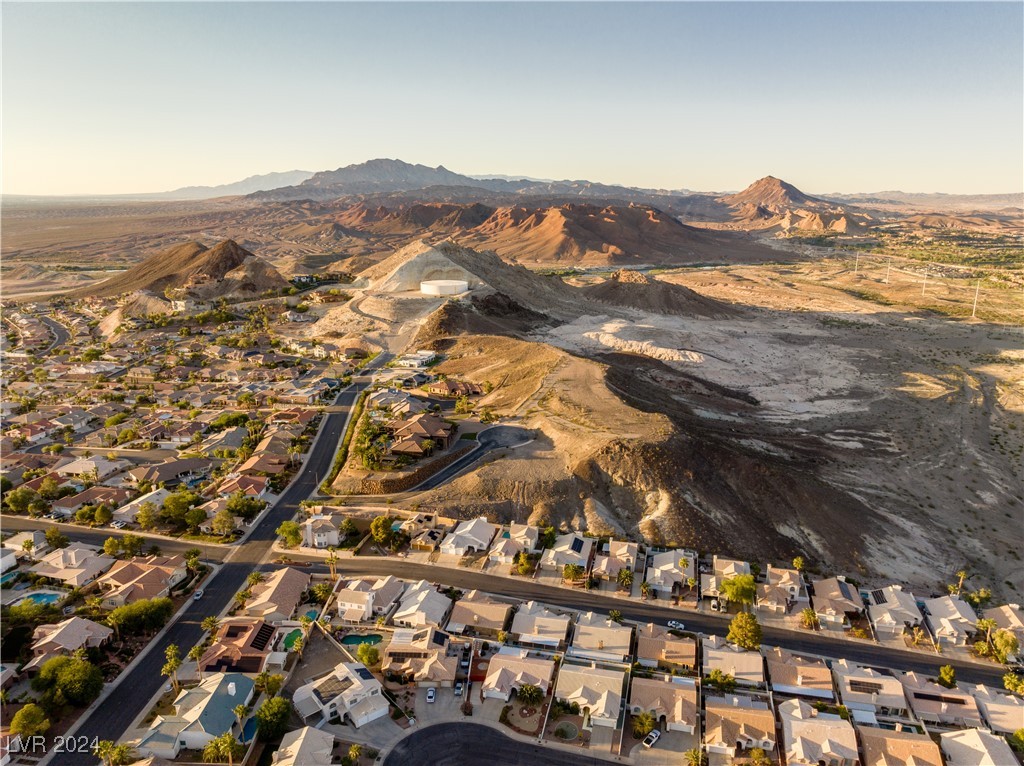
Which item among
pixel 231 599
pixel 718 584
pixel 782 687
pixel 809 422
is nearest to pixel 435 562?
pixel 231 599

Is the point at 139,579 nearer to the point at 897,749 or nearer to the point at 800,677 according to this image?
the point at 800,677

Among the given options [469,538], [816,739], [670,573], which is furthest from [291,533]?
[816,739]

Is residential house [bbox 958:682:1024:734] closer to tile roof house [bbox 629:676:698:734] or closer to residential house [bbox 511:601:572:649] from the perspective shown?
tile roof house [bbox 629:676:698:734]

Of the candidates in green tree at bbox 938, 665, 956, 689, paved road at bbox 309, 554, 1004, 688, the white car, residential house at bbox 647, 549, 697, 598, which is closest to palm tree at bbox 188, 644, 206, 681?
paved road at bbox 309, 554, 1004, 688

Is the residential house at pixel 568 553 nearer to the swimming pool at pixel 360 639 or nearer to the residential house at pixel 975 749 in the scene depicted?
the swimming pool at pixel 360 639

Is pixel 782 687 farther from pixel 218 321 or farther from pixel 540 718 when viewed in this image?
pixel 218 321

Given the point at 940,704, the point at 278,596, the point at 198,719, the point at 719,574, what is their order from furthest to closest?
the point at 719,574 → the point at 278,596 → the point at 940,704 → the point at 198,719

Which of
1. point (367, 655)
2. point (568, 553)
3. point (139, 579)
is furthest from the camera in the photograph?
point (568, 553)
